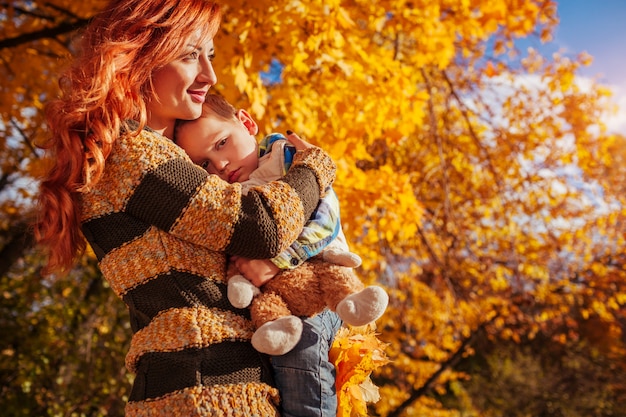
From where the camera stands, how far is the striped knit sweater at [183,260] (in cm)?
125

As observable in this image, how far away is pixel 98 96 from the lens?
51.3 inches

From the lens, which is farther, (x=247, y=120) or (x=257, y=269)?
(x=247, y=120)

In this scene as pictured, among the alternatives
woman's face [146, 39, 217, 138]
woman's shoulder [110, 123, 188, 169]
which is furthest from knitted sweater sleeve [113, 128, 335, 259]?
woman's face [146, 39, 217, 138]

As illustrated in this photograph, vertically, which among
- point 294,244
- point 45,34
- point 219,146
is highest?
point 219,146

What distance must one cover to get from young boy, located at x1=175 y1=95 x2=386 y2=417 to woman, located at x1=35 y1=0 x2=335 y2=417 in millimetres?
57

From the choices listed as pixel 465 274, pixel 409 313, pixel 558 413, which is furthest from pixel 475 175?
pixel 558 413

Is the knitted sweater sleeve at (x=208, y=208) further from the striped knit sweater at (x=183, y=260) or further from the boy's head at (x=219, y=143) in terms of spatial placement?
the boy's head at (x=219, y=143)

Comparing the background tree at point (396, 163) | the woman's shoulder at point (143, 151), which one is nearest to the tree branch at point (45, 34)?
the background tree at point (396, 163)

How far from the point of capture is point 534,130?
249 inches

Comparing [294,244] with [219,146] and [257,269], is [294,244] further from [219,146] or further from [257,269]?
[219,146]

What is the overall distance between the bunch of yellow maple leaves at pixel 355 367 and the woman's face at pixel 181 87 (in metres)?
0.78

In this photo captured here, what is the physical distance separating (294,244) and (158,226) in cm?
35

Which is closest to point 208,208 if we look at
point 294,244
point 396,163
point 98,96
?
point 294,244

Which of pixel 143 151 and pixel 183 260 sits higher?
pixel 143 151
